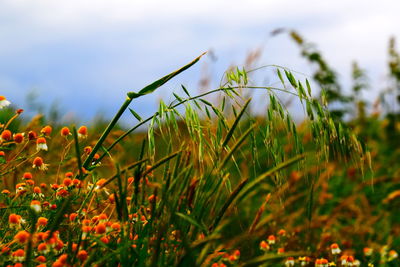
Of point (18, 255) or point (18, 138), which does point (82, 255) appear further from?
point (18, 138)

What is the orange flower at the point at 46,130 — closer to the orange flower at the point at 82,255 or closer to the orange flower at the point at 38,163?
the orange flower at the point at 38,163

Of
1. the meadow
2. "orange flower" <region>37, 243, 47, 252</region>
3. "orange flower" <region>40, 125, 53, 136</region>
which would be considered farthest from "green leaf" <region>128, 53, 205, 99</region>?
"orange flower" <region>37, 243, 47, 252</region>

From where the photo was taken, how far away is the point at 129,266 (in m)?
1.97

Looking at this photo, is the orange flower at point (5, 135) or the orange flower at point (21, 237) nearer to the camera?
the orange flower at point (21, 237)

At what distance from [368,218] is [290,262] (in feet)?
8.54

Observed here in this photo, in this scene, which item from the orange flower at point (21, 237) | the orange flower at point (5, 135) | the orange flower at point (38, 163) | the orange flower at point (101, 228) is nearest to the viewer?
the orange flower at point (21, 237)

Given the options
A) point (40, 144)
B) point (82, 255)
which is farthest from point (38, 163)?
point (82, 255)

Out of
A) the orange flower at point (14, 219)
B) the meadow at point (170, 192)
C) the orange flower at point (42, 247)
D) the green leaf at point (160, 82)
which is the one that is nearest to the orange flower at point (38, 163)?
the meadow at point (170, 192)

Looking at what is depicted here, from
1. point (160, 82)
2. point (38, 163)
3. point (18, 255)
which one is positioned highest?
point (160, 82)

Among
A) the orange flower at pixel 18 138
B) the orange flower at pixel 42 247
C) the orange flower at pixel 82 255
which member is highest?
the orange flower at pixel 18 138

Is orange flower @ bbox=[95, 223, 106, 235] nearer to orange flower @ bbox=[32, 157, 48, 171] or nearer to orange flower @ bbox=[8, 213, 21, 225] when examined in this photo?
orange flower @ bbox=[8, 213, 21, 225]

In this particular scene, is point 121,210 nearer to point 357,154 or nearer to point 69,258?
point 69,258

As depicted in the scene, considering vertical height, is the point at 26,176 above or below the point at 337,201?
above

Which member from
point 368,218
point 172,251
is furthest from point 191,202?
point 368,218
